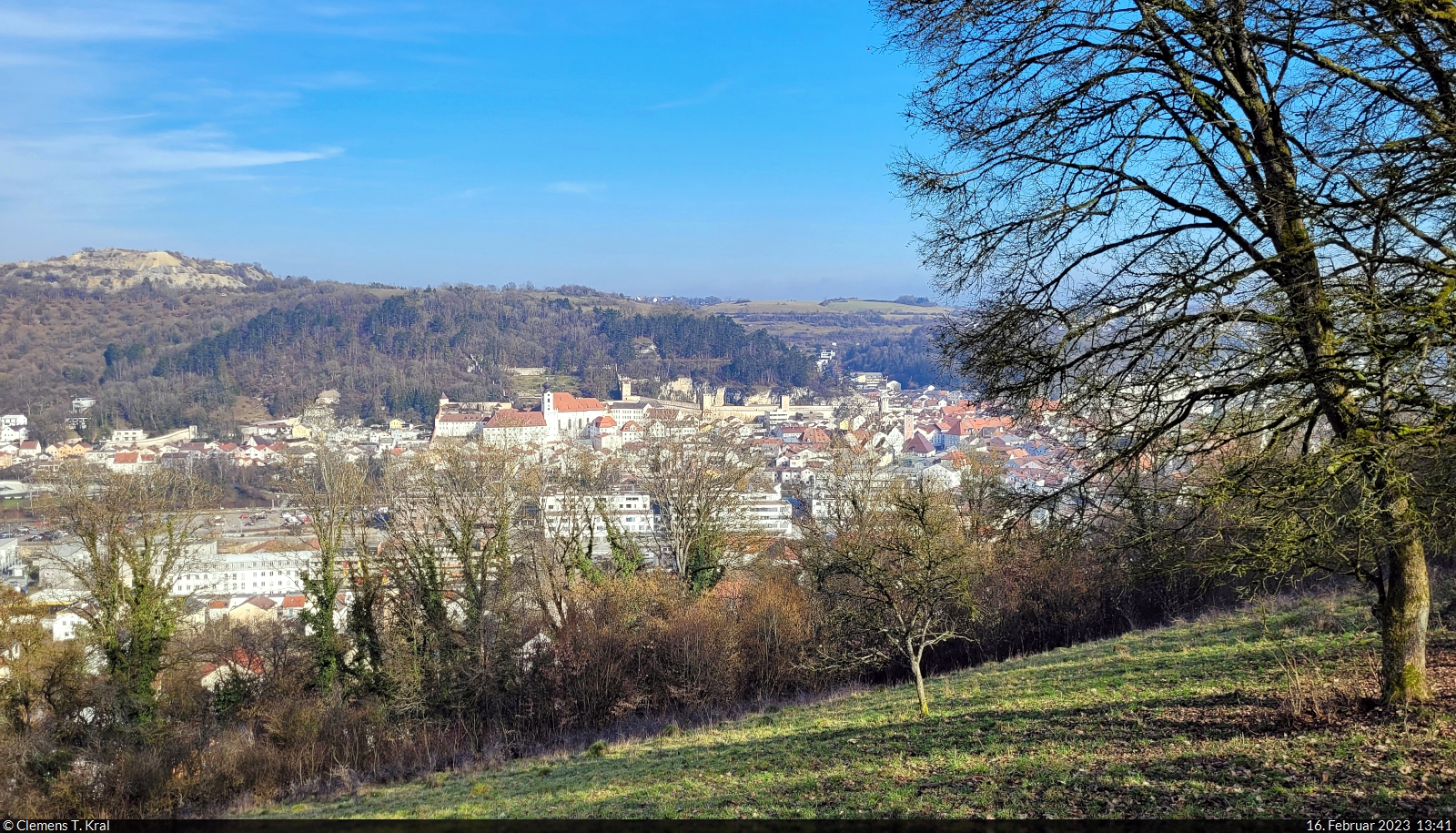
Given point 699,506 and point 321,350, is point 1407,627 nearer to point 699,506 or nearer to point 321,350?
point 699,506

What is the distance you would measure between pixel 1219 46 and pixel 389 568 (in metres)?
17.4

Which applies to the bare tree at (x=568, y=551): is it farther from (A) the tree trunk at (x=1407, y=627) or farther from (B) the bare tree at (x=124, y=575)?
(A) the tree trunk at (x=1407, y=627)

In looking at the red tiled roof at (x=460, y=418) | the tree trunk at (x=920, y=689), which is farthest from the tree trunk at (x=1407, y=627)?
the red tiled roof at (x=460, y=418)

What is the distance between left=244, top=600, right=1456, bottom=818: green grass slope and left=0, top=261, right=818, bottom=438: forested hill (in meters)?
104

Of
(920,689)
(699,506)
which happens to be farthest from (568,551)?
(920,689)

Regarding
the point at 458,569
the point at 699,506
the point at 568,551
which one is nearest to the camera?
the point at 458,569

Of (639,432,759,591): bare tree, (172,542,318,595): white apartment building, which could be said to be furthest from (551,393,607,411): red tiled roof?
(639,432,759,591): bare tree

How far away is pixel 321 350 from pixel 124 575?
424 ft

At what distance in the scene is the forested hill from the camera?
110938 millimetres

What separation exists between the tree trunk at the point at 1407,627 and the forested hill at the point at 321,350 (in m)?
109

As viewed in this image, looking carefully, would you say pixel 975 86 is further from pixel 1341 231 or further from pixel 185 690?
pixel 185 690

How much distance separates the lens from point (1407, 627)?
4.66m

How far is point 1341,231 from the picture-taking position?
4172mm

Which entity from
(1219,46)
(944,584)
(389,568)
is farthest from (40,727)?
(1219,46)
